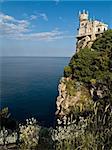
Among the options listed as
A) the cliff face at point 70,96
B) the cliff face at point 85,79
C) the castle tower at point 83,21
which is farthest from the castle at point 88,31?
the cliff face at point 70,96

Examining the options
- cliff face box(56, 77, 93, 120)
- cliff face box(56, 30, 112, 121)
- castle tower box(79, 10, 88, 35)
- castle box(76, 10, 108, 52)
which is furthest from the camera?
castle tower box(79, 10, 88, 35)

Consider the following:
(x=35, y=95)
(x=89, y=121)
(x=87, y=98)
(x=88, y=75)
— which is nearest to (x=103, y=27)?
(x=88, y=75)

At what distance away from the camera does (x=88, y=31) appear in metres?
29.1

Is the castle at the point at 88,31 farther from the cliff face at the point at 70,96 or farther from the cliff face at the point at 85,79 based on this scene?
the cliff face at the point at 70,96

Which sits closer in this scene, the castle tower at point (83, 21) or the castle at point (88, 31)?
the castle at point (88, 31)

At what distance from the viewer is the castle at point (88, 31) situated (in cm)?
2862

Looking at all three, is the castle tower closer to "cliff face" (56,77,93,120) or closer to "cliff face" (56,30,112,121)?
"cliff face" (56,30,112,121)

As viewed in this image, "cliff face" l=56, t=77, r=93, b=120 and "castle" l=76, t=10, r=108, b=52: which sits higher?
"castle" l=76, t=10, r=108, b=52

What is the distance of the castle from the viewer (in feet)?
93.9

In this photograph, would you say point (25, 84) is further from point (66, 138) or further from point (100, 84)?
point (66, 138)

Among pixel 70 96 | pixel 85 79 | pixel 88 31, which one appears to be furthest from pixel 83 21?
pixel 70 96

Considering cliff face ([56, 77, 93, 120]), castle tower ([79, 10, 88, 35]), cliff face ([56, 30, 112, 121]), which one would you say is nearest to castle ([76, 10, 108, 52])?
castle tower ([79, 10, 88, 35])

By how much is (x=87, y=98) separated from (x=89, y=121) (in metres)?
18.4

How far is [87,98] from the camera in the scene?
2273 centimetres
